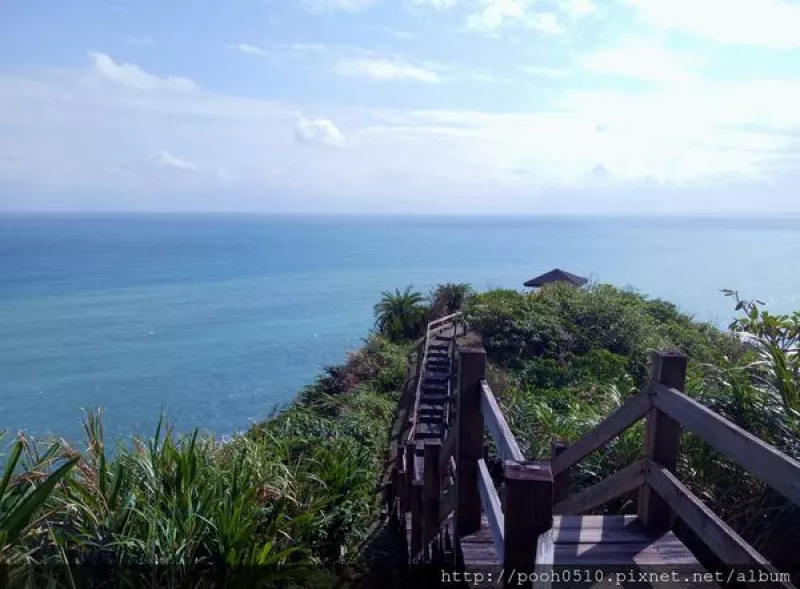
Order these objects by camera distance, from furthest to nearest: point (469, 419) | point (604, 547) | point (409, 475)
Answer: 1. point (409, 475)
2. point (604, 547)
3. point (469, 419)

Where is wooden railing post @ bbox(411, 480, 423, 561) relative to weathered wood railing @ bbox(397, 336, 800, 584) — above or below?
below

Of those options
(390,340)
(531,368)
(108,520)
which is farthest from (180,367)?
(108,520)

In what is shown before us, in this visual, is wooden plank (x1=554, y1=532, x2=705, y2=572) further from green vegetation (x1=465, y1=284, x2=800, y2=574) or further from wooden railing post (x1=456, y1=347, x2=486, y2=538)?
green vegetation (x1=465, y1=284, x2=800, y2=574)

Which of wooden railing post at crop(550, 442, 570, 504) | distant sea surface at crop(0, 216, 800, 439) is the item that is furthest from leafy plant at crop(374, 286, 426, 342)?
wooden railing post at crop(550, 442, 570, 504)

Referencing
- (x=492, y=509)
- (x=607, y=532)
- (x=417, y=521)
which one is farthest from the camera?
(x=417, y=521)

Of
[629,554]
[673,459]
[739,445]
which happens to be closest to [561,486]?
[629,554]

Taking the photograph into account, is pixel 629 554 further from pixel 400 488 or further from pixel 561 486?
pixel 400 488

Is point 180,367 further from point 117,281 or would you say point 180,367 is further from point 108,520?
point 117,281
